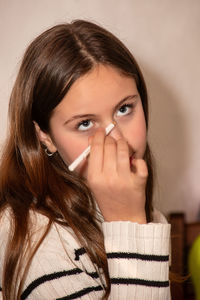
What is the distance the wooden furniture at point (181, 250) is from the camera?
1256mm

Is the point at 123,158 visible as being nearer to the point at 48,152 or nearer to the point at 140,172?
the point at 140,172

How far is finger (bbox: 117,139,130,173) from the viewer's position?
2.54 ft

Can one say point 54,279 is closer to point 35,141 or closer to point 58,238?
point 58,238

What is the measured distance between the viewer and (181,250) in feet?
4.14

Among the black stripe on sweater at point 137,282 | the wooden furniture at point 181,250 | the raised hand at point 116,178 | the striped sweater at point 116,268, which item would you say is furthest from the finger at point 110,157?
the wooden furniture at point 181,250

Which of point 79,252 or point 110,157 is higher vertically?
point 110,157

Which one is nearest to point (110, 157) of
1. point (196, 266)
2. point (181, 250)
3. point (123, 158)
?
point (123, 158)

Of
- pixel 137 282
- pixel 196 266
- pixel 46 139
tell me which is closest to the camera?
pixel 137 282

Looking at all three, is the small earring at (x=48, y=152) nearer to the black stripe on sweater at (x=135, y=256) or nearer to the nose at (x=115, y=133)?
the nose at (x=115, y=133)

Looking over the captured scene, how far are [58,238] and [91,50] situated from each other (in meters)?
0.41

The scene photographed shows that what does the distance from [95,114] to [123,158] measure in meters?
0.11

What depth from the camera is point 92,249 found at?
863 mm

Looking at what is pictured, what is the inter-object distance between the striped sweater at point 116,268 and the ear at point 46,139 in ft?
0.60

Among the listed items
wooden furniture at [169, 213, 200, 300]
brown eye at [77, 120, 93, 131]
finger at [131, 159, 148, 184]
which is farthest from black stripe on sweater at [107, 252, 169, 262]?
wooden furniture at [169, 213, 200, 300]
